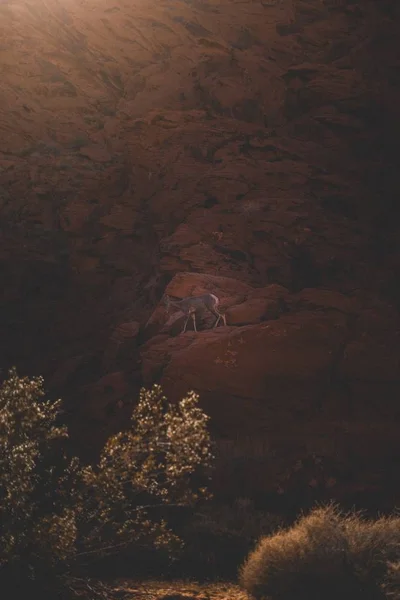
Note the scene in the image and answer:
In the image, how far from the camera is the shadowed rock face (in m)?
11.0

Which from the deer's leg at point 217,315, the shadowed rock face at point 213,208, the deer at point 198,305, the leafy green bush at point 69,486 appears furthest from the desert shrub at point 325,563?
the deer at point 198,305

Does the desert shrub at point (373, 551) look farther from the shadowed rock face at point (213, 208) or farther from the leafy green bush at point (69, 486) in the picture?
the shadowed rock face at point (213, 208)

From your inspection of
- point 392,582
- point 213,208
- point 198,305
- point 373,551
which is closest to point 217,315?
point 198,305

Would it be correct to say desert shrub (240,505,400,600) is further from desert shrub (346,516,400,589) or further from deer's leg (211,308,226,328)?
deer's leg (211,308,226,328)

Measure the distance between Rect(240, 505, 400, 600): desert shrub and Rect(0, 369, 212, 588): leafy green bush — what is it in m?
1.00

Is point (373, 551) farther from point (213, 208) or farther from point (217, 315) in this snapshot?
point (213, 208)

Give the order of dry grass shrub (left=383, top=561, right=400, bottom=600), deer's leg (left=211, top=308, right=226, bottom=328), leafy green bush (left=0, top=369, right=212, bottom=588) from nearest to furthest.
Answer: dry grass shrub (left=383, top=561, right=400, bottom=600) → leafy green bush (left=0, top=369, right=212, bottom=588) → deer's leg (left=211, top=308, right=226, bottom=328)

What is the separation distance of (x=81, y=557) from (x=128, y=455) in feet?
4.54

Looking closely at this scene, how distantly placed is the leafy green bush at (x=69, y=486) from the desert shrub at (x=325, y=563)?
3.29 ft

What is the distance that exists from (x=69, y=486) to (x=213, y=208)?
8.74 m

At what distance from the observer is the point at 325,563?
6.65 meters

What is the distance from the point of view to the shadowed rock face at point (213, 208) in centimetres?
1097

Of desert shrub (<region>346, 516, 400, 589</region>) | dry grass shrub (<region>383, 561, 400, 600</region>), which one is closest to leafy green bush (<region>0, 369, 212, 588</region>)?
desert shrub (<region>346, 516, 400, 589</region>)

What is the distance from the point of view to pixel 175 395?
1089cm
